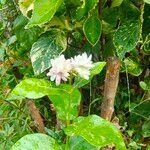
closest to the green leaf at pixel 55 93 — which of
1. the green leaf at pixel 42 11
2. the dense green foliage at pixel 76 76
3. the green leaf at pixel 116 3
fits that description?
the dense green foliage at pixel 76 76

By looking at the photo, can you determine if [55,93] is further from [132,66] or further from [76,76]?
[132,66]

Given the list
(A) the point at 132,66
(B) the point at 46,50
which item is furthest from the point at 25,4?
(A) the point at 132,66

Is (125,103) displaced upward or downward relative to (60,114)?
downward

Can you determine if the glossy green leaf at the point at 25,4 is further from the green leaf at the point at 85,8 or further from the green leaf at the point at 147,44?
the green leaf at the point at 147,44

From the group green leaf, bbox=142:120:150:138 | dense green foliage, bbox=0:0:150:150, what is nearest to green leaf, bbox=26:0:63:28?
dense green foliage, bbox=0:0:150:150

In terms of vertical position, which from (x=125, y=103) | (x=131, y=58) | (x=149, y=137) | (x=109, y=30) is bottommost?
(x=149, y=137)

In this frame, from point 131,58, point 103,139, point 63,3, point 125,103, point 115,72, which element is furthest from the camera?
point 125,103

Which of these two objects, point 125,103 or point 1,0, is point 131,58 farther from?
point 1,0

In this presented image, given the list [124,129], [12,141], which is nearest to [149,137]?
[124,129]
